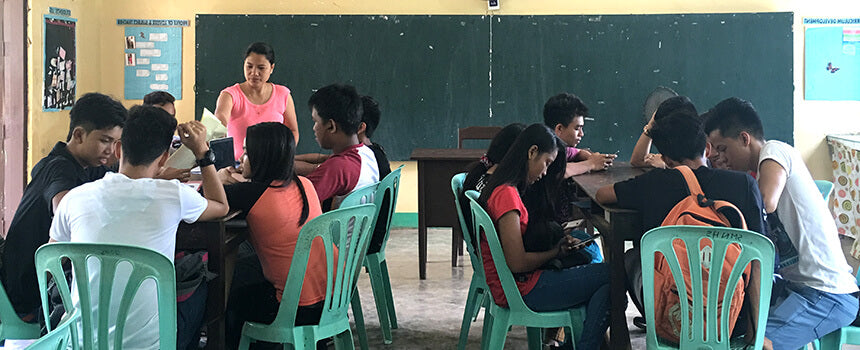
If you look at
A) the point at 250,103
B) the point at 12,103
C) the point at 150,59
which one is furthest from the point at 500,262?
the point at 150,59

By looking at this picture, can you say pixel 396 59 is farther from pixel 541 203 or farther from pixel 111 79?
pixel 541 203

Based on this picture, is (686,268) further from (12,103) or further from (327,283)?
(12,103)

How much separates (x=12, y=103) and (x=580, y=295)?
12.2ft

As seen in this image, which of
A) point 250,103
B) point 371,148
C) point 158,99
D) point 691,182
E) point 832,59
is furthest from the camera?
point 832,59

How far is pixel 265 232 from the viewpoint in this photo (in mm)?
2557

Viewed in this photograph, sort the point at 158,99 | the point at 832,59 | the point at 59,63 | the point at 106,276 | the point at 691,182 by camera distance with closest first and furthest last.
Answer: the point at 106,276, the point at 691,182, the point at 158,99, the point at 59,63, the point at 832,59

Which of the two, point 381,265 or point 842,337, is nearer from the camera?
point 842,337

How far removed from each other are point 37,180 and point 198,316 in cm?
61

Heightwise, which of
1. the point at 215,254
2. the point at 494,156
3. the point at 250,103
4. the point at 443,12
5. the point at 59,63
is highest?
the point at 443,12

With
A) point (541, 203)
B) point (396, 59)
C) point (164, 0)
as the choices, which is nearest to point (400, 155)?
point (396, 59)

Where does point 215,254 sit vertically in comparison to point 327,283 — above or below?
above

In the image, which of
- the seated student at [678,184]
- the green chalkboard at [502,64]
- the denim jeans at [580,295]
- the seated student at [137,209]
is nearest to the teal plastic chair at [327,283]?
the seated student at [137,209]

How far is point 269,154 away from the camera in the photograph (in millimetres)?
2557

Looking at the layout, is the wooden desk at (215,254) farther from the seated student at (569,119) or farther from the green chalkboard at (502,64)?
the green chalkboard at (502,64)
